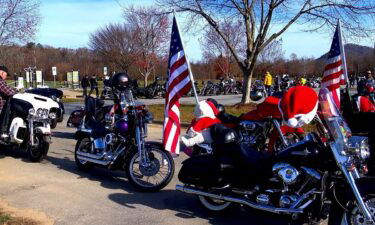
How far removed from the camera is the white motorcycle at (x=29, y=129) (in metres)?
8.38

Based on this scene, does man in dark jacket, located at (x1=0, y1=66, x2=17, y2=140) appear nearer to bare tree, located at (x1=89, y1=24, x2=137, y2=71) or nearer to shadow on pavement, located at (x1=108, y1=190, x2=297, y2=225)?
shadow on pavement, located at (x1=108, y1=190, x2=297, y2=225)

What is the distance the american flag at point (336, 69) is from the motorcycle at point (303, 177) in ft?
13.4

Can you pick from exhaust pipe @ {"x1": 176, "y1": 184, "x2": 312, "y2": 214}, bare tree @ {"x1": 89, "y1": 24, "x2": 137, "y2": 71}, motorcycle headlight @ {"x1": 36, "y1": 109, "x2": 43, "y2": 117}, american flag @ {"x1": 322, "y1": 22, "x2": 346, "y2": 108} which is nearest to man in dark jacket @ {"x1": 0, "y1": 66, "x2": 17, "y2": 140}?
motorcycle headlight @ {"x1": 36, "y1": 109, "x2": 43, "y2": 117}

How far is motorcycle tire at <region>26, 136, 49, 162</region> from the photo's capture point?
8.36 m

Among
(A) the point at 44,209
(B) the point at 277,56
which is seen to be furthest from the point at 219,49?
(A) the point at 44,209

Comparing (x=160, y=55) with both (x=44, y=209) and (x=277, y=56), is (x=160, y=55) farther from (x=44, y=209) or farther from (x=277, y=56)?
(x=44, y=209)

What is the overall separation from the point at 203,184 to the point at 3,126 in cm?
502

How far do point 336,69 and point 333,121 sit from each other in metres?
5.19

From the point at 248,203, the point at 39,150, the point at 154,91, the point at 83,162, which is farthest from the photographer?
the point at 154,91

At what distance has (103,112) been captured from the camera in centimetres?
820

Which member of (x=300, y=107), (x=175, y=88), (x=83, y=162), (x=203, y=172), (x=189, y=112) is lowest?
(x=83, y=162)

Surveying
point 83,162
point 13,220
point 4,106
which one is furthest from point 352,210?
point 4,106

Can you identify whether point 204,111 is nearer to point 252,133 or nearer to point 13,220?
point 252,133

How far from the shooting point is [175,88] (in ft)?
21.8
